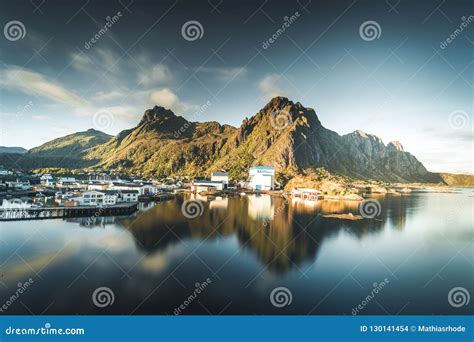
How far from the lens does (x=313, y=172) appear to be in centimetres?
3136

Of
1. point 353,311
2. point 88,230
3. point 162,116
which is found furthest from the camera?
point 162,116

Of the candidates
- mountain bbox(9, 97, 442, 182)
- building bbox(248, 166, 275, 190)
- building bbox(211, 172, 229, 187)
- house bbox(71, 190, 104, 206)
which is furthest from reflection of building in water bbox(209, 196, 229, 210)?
mountain bbox(9, 97, 442, 182)

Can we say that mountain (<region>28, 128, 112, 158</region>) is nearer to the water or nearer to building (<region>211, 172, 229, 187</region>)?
building (<region>211, 172, 229, 187</region>)

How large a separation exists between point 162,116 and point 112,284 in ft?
174

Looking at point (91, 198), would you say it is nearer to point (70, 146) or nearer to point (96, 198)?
point (96, 198)

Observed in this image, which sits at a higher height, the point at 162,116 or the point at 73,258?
the point at 162,116

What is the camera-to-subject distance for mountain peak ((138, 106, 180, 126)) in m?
53.2

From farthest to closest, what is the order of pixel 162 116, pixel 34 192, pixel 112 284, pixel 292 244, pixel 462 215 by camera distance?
pixel 162 116 < pixel 34 192 < pixel 462 215 < pixel 292 244 < pixel 112 284

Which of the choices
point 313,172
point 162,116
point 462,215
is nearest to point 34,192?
point 462,215

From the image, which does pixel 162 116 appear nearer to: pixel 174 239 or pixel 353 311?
pixel 174 239

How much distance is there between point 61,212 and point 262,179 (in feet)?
55.5

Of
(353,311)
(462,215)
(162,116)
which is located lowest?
(353,311)

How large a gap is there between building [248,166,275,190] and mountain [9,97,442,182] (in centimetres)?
514

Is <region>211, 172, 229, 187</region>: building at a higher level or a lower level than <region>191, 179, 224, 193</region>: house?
higher
